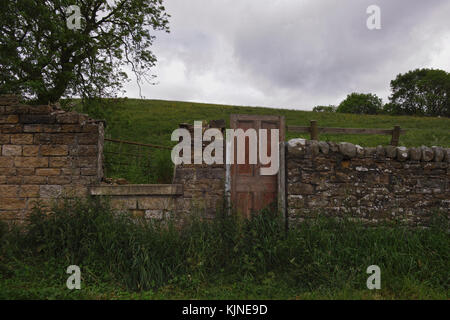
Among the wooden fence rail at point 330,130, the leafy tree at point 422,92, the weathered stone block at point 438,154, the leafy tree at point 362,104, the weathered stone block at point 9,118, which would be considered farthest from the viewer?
the leafy tree at point 362,104

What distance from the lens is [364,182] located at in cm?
516

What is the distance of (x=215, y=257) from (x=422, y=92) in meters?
35.9

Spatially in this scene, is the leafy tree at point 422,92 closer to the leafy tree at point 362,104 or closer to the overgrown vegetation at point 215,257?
the leafy tree at point 362,104

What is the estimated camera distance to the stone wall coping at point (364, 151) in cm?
511

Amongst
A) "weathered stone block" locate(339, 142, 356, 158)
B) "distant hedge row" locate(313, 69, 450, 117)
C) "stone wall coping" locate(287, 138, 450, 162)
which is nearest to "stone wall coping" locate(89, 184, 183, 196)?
"stone wall coping" locate(287, 138, 450, 162)

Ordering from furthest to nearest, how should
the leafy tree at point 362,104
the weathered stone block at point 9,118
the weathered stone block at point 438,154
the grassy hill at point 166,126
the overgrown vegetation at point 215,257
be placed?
the leafy tree at point 362,104, the grassy hill at point 166,126, the weathered stone block at point 438,154, the weathered stone block at point 9,118, the overgrown vegetation at point 215,257

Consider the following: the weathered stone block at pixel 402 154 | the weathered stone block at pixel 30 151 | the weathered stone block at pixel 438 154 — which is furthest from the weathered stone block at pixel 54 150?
the weathered stone block at pixel 438 154

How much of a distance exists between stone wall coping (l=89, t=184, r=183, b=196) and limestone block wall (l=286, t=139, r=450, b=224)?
1999mm

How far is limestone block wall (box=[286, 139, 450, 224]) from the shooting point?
5.08 metres

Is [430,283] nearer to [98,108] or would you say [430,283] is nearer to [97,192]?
[97,192]

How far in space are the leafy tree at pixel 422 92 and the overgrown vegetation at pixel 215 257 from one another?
103 ft

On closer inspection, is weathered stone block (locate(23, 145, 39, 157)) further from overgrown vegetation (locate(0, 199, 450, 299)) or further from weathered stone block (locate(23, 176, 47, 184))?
overgrown vegetation (locate(0, 199, 450, 299))

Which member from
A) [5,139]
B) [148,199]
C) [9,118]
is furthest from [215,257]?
[9,118]

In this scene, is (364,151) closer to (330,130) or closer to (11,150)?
(330,130)
